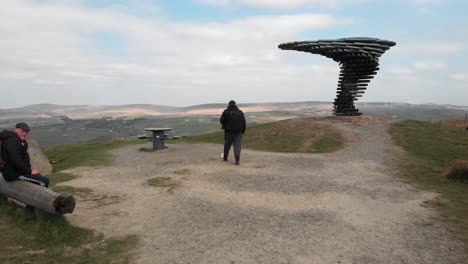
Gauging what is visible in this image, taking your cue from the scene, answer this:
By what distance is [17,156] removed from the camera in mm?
7988

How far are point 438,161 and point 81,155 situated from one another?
56.3ft

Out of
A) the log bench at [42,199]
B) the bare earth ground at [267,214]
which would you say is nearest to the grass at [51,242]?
the log bench at [42,199]

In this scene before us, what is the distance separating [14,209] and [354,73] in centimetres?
2311

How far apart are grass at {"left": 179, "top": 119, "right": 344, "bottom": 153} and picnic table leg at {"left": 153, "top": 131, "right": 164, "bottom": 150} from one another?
13.4ft

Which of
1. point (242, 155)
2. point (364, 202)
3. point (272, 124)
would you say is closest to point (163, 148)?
point (242, 155)

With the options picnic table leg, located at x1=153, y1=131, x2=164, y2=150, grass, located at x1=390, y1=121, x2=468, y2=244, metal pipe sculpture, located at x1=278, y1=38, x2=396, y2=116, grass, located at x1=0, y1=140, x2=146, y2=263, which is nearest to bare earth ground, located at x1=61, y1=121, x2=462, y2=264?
grass, located at x1=0, y1=140, x2=146, y2=263

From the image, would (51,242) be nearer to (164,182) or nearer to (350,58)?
(164,182)

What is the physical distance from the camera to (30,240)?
7047mm

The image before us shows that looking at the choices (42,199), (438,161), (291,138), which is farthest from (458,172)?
(42,199)

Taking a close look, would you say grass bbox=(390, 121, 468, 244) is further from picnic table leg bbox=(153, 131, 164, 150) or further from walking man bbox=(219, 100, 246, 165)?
picnic table leg bbox=(153, 131, 164, 150)

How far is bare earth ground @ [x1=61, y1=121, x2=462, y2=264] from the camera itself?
6531mm

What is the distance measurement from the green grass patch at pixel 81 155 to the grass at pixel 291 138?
5.15 meters

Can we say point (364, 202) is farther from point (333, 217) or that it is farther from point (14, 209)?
point (14, 209)

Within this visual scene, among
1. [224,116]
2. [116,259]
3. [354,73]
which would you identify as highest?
[354,73]
